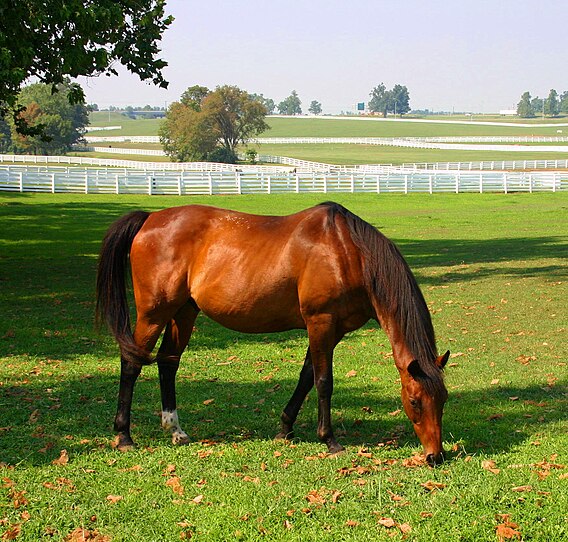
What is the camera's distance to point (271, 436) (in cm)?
762

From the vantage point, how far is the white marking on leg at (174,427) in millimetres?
7429

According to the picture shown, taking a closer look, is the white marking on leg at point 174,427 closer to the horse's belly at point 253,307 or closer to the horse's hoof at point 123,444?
the horse's hoof at point 123,444

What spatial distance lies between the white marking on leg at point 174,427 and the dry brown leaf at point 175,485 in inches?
39.1

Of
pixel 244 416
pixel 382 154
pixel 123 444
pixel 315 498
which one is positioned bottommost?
pixel 244 416

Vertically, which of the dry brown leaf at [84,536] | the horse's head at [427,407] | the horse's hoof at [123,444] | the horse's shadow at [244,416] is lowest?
the horse's shadow at [244,416]

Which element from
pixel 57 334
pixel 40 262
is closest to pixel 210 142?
pixel 40 262

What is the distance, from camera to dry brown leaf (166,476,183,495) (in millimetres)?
6086

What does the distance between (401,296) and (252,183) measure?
42.7m

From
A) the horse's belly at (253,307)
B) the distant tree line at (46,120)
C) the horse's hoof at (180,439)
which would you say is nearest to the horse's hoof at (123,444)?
the horse's hoof at (180,439)

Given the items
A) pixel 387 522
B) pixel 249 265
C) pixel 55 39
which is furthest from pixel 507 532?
pixel 55 39

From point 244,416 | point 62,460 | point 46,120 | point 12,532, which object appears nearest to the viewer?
point 12,532

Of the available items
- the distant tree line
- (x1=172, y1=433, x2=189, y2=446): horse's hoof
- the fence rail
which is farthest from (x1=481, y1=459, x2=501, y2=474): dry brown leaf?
the distant tree line

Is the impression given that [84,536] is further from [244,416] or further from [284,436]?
[244,416]

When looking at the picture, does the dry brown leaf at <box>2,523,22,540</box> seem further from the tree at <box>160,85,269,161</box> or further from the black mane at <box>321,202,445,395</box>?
the tree at <box>160,85,269,161</box>
